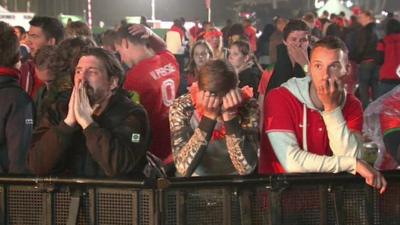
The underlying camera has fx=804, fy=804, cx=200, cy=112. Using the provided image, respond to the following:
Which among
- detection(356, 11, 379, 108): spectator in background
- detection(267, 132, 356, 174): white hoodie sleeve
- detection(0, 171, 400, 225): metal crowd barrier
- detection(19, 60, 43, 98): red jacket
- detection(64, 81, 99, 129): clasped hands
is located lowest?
detection(356, 11, 379, 108): spectator in background

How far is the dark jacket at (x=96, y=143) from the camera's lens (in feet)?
12.4

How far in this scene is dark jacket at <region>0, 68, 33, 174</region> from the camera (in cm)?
452

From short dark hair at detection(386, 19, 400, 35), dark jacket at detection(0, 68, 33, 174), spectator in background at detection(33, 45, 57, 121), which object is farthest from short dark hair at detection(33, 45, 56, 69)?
short dark hair at detection(386, 19, 400, 35)

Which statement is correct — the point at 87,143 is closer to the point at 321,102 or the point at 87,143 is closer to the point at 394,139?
the point at 321,102

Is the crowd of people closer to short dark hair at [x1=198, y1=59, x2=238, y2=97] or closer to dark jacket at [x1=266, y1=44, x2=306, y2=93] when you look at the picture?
short dark hair at [x1=198, y1=59, x2=238, y2=97]

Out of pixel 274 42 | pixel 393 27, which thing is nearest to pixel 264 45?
pixel 393 27

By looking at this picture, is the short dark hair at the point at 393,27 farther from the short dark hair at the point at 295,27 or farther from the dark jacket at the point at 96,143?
the dark jacket at the point at 96,143

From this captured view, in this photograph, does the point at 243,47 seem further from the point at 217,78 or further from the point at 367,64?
the point at 367,64

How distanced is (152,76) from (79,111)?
1.99 metres

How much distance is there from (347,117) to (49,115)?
1500mm

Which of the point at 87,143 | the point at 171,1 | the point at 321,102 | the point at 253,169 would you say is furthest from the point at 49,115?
the point at 171,1

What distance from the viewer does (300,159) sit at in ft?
12.6

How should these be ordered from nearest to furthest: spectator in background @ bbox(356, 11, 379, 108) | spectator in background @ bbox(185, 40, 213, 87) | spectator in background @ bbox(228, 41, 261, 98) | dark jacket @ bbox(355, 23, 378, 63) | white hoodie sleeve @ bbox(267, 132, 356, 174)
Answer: white hoodie sleeve @ bbox(267, 132, 356, 174), spectator in background @ bbox(228, 41, 261, 98), spectator in background @ bbox(185, 40, 213, 87), spectator in background @ bbox(356, 11, 379, 108), dark jacket @ bbox(355, 23, 378, 63)

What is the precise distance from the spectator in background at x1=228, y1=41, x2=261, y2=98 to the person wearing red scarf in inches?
148
